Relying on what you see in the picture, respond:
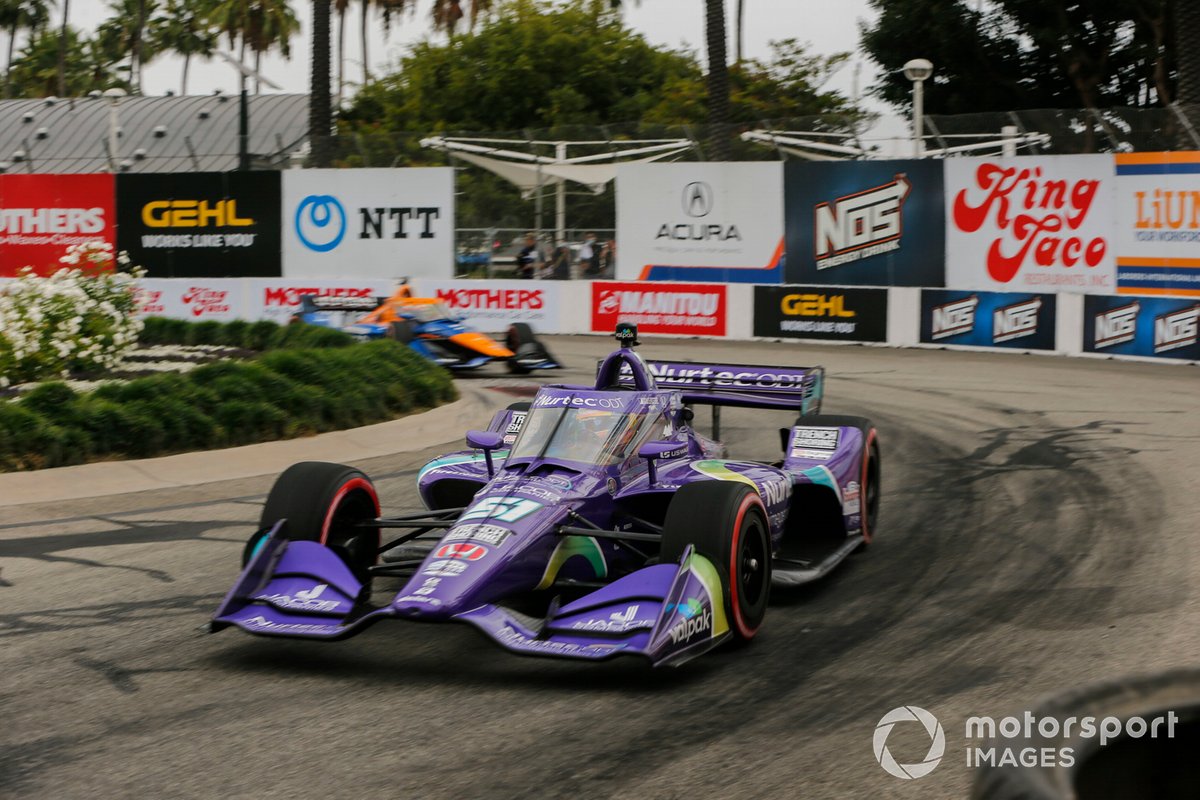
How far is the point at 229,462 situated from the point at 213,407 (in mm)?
942

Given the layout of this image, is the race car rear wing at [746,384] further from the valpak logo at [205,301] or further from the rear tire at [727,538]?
the valpak logo at [205,301]

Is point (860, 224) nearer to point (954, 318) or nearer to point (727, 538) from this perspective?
point (954, 318)

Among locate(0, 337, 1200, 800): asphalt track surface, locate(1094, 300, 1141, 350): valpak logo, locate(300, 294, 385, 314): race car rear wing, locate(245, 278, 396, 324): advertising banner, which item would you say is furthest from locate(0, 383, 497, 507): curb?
locate(245, 278, 396, 324): advertising banner

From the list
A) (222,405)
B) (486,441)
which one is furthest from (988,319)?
(486,441)

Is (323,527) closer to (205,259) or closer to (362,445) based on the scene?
(362,445)

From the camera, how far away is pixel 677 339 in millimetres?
26031

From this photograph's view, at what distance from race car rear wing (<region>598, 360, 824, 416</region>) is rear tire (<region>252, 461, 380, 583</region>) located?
2786mm

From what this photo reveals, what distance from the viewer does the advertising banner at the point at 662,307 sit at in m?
26.1

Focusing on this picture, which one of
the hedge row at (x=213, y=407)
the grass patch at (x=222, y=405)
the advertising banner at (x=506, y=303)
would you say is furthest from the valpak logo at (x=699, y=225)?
the hedge row at (x=213, y=407)

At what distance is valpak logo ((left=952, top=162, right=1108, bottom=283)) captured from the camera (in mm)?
23203

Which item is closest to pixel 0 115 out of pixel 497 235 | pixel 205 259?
pixel 205 259

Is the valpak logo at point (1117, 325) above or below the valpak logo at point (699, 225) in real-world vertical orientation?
below

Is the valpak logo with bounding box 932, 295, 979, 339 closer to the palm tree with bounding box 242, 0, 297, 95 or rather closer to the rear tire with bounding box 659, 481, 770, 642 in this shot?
the rear tire with bounding box 659, 481, 770, 642

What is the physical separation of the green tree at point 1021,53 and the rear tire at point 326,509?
34.2 metres
